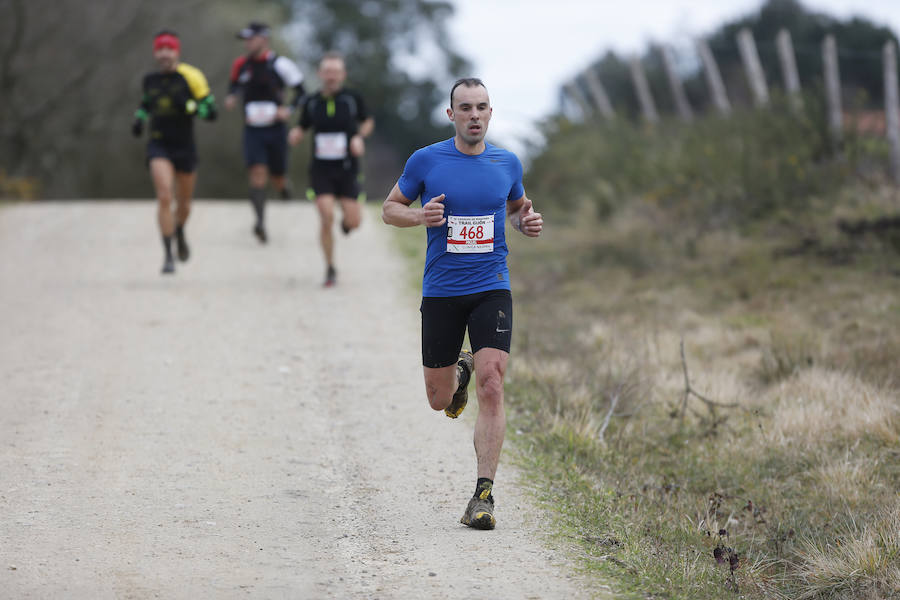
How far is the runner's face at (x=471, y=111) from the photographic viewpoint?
216 inches

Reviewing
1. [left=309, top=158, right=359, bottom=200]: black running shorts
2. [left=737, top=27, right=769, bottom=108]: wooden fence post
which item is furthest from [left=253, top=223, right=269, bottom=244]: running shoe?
[left=737, top=27, right=769, bottom=108]: wooden fence post

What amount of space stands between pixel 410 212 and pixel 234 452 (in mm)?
2058

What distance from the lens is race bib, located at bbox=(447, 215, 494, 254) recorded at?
5.53m

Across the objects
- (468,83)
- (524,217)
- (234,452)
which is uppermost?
(468,83)

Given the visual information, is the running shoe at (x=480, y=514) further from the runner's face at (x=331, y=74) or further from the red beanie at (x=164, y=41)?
the red beanie at (x=164, y=41)

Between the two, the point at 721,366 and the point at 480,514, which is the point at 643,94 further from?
the point at 480,514

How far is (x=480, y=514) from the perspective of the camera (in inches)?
212

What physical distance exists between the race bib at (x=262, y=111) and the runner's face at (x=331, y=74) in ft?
5.64

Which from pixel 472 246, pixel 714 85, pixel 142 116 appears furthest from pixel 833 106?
pixel 472 246

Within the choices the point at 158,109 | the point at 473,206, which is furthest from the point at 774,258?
the point at 473,206

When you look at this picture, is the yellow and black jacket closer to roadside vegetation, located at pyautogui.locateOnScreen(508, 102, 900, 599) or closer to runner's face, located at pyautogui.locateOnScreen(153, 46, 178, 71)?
runner's face, located at pyautogui.locateOnScreen(153, 46, 178, 71)

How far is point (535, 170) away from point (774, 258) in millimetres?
8552

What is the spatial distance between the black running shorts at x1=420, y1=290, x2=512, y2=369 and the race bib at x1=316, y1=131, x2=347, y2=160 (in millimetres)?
5842

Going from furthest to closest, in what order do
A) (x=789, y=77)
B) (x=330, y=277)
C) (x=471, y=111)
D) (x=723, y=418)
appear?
(x=789, y=77), (x=330, y=277), (x=723, y=418), (x=471, y=111)
